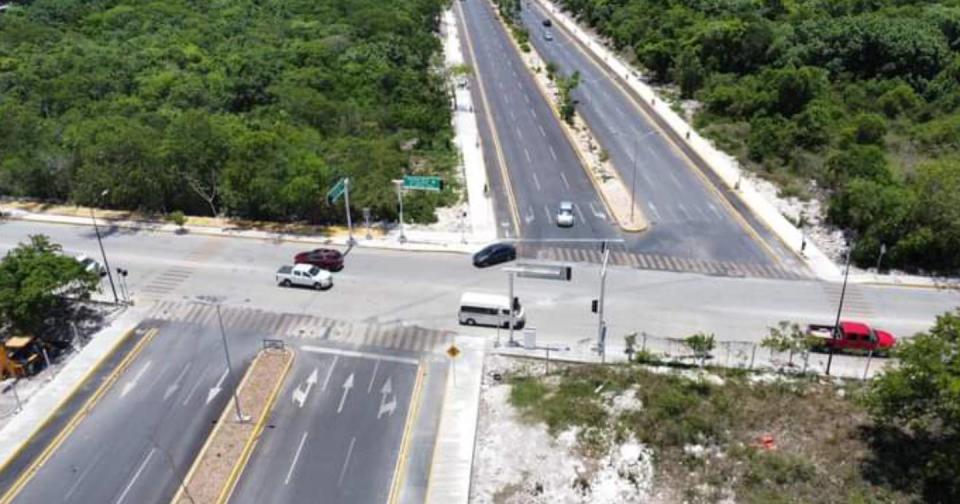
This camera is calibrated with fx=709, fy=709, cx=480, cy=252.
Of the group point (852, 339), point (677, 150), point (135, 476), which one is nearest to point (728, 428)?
point (852, 339)

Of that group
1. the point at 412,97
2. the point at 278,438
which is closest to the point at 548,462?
the point at 278,438

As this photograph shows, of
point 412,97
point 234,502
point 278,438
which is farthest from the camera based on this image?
point 412,97

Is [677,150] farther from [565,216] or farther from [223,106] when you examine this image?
[223,106]

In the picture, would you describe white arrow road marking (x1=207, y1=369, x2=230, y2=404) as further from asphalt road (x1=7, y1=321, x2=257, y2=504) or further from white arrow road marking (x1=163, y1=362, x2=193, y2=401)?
white arrow road marking (x1=163, y1=362, x2=193, y2=401)

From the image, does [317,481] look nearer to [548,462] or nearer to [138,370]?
[548,462]

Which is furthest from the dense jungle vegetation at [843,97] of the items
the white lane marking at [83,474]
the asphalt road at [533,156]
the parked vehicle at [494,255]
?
the white lane marking at [83,474]
